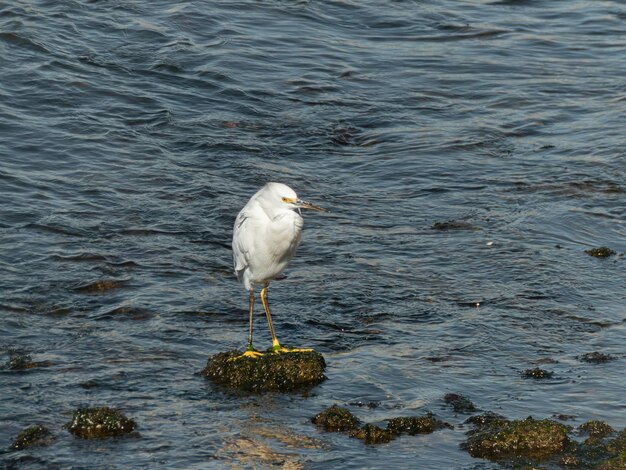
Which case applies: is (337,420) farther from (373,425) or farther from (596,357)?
(596,357)

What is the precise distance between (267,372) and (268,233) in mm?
842

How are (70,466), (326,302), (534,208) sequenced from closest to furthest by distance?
(70,466), (326,302), (534,208)

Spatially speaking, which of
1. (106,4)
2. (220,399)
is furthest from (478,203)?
(106,4)

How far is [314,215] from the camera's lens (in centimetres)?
1017

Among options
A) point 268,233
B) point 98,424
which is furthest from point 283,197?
point 98,424

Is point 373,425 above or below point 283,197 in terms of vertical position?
below

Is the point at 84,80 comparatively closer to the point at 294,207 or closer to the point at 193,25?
the point at 193,25

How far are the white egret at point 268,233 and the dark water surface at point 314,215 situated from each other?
0.58 meters

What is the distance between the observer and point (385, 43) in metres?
15.7

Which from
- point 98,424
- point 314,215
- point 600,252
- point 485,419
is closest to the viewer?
point 98,424

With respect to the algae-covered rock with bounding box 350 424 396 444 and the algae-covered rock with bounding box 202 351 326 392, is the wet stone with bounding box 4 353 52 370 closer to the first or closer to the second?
the algae-covered rock with bounding box 202 351 326 392

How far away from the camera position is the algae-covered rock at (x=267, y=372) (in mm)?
6734

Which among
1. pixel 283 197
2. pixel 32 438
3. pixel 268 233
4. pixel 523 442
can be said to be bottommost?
pixel 32 438

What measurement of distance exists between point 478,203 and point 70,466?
5.70m
